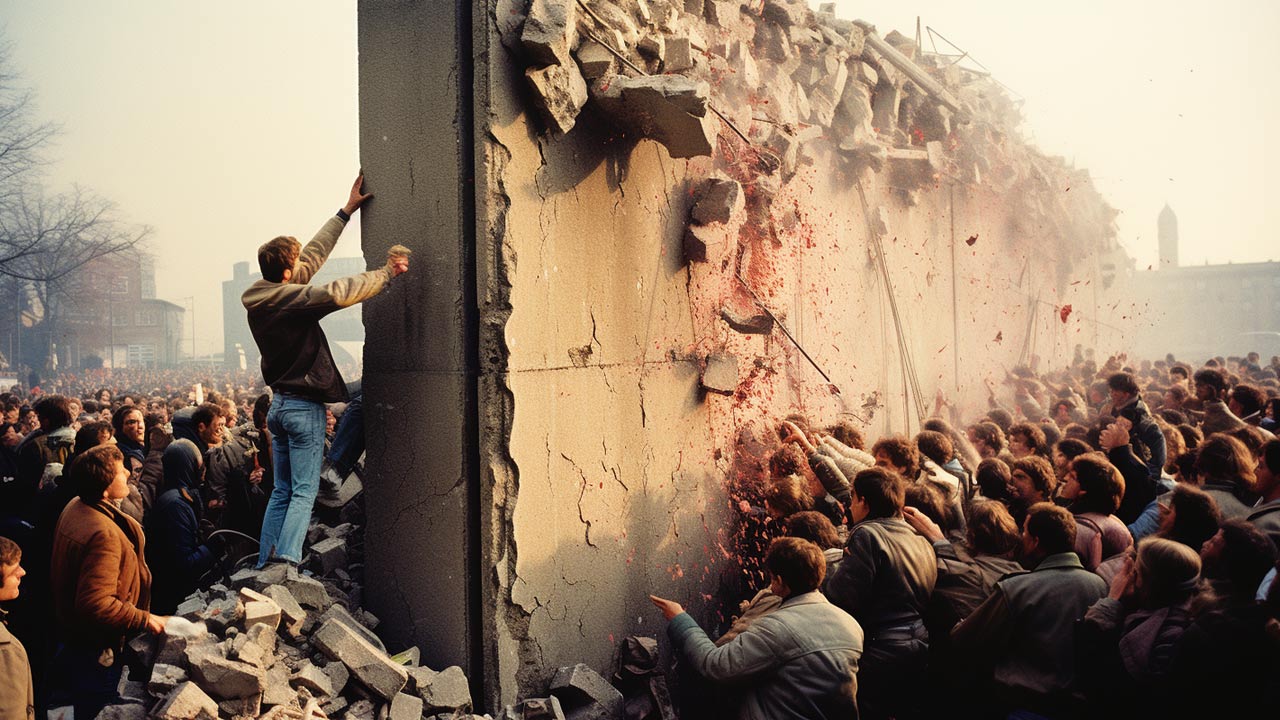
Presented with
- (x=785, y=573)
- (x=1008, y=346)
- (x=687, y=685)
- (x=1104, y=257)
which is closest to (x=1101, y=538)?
(x=785, y=573)

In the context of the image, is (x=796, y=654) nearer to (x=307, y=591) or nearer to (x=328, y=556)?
(x=307, y=591)

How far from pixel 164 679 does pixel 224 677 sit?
231 mm

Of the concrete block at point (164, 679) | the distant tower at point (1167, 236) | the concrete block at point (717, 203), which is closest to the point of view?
the concrete block at point (164, 679)

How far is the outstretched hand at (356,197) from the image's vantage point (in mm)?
4387

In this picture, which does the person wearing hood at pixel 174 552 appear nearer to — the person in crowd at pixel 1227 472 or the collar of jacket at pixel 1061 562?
the collar of jacket at pixel 1061 562

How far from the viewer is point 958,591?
3.93m

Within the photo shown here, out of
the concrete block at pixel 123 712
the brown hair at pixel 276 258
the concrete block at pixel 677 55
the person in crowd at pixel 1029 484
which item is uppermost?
the concrete block at pixel 677 55

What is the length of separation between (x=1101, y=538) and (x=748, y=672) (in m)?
2.06

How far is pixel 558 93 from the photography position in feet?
14.0

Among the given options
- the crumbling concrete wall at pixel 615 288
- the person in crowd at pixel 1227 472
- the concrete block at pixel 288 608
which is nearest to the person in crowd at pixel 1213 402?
the person in crowd at pixel 1227 472

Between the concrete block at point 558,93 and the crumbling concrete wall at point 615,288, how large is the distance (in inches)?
0.4

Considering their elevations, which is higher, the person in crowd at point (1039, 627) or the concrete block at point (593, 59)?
the concrete block at point (593, 59)

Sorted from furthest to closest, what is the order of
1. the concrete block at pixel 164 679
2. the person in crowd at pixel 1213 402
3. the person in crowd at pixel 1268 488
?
the person in crowd at pixel 1213 402, the person in crowd at pixel 1268 488, the concrete block at pixel 164 679

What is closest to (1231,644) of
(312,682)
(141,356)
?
(312,682)
